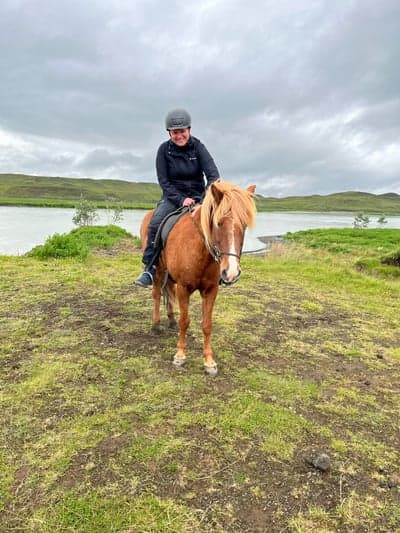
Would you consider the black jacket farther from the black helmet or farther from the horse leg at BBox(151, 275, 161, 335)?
the horse leg at BBox(151, 275, 161, 335)

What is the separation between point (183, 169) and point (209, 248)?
1.71m

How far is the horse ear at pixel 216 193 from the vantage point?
3.75 metres

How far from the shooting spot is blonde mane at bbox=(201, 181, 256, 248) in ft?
12.1

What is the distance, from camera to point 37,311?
21.2 ft

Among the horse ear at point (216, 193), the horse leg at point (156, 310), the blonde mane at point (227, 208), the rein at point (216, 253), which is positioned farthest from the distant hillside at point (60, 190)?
the horse ear at point (216, 193)

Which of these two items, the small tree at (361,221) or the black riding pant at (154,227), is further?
the small tree at (361,221)

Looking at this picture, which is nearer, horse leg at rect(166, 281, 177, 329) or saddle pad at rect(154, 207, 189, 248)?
saddle pad at rect(154, 207, 189, 248)

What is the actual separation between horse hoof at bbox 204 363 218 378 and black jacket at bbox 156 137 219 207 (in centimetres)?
235

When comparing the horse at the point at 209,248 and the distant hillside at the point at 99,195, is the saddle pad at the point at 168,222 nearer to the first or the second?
the horse at the point at 209,248

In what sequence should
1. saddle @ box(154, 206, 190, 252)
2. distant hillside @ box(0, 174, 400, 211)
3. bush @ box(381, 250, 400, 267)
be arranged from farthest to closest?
distant hillside @ box(0, 174, 400, 211) < bush @ box(381, 250, 400, 267) < saddle @ box(154, 206, 190, 252)

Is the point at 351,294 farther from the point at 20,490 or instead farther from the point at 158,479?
the point at 20,490

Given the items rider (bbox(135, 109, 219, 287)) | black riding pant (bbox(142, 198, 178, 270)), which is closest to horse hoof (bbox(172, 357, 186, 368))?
black riding pant (bbox(142, 198, 178, 270))

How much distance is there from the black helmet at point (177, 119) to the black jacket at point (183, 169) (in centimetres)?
37

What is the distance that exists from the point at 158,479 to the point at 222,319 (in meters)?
3.94
